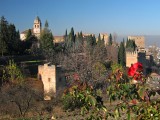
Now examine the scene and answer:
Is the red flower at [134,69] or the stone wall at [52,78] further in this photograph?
the stone wall at [52,78]

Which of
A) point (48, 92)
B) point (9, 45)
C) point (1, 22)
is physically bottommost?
point (48, 92)

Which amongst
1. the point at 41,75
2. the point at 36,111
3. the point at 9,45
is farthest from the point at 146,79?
the point at 9,45

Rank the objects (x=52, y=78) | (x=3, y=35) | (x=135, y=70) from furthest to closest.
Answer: (x=3, y=35), (x=52, y=78), (x=135, y=70)

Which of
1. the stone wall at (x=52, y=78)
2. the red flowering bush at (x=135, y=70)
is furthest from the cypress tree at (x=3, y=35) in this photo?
the red flowering bush at (x=135, y=70)

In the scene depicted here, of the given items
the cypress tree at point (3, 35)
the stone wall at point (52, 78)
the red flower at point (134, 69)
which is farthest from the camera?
the cypress tree at point (3, 35)

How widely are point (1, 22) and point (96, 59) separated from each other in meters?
11.2

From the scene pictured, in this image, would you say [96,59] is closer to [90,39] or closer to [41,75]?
[90,39]

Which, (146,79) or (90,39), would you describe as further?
(90,39)

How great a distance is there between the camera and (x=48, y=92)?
76.6 feet

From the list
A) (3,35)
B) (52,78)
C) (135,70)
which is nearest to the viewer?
(135,70)

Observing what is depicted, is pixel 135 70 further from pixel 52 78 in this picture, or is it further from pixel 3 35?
pixel 3 35

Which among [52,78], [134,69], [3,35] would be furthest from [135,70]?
[3,35]

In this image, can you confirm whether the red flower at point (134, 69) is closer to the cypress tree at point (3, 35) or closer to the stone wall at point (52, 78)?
the stone wall at point (52, 78)

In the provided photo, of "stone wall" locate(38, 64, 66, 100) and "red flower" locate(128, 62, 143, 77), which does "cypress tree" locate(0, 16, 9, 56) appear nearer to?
"stone wall" locate(38, 64, 66, 100)
